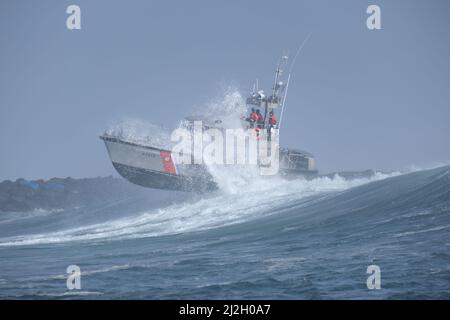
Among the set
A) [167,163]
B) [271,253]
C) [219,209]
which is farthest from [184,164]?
[271,253]

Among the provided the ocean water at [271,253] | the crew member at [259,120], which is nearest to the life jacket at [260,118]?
the crew member at [259,120]

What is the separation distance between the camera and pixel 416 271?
10523mm

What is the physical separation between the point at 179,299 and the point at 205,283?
123cm

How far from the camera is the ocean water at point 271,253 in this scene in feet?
33.9

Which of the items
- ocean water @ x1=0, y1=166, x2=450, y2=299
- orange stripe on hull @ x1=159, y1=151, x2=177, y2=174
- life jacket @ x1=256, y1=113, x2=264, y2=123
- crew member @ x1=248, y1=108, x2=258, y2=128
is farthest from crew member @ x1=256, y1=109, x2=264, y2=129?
ocean water @ x1=0, y1=166, x2=450, y2=299

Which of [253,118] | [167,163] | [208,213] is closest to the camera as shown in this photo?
[208,213]

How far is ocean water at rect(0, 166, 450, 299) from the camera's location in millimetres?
10344

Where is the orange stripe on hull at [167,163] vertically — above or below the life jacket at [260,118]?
below

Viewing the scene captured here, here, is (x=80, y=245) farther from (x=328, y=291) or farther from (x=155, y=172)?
(x=155, y=172)

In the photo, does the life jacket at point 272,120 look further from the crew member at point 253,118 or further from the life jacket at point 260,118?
the crew member at point 253,118

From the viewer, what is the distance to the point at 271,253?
14273mm

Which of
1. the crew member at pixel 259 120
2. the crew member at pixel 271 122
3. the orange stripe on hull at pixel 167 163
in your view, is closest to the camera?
the orange stripe on hull at pixel 167 163

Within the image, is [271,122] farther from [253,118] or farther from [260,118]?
[253,118]

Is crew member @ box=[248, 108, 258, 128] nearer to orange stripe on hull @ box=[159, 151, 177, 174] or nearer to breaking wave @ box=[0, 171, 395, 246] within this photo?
breaking wave @ box=[0, 171, 395, 246]
